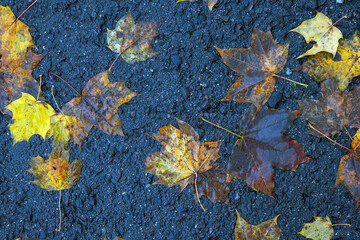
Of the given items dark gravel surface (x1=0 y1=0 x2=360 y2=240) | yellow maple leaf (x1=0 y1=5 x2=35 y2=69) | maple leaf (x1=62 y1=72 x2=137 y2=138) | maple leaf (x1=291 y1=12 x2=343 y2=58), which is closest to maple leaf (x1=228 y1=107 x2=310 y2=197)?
dark gravel surface (x1=0 y1=0 x2=360 y2=240)

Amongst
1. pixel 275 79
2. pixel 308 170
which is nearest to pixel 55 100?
pixel 275 79

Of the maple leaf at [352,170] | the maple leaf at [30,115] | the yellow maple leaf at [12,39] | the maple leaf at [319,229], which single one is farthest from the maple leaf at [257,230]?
the yellow maple leaf at [12,39]

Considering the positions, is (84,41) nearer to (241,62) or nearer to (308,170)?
(241,62)

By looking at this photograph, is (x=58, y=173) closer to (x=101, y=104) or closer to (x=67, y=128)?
(x=67, y=128)

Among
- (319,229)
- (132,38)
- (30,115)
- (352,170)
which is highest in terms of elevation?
(132,38)

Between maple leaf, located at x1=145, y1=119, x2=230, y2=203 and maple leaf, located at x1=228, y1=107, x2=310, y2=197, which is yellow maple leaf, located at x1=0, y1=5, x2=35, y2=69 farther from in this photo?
maple leaf, located at x1=228, y1=107, x2=310, y2=197

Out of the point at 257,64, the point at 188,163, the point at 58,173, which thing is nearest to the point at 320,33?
the point at 257,64

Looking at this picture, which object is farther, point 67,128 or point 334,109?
point 67,128

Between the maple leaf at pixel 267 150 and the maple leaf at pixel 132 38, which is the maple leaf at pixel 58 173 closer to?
the maple leaf at pixel 132 38
